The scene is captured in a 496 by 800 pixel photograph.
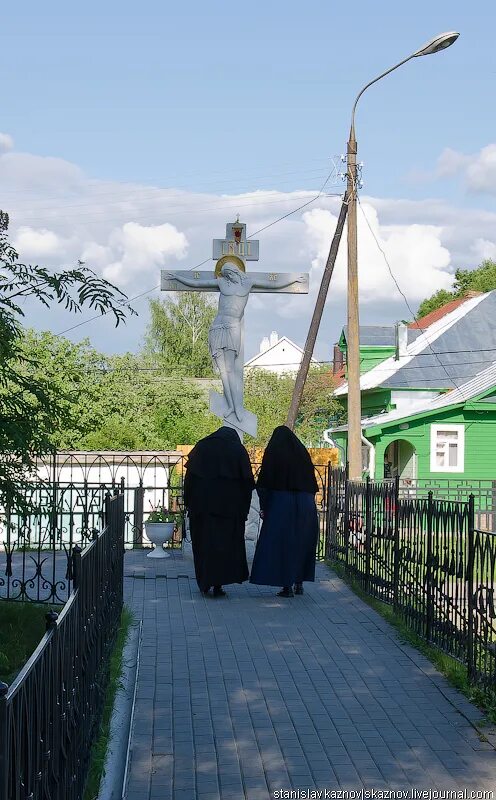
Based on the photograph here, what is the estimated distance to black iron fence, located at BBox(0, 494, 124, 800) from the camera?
2787 millimetres

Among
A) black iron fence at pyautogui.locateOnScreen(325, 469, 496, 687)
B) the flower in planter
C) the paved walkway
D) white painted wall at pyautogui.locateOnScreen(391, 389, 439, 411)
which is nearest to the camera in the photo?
the paved walkway

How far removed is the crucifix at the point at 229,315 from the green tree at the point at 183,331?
162ft

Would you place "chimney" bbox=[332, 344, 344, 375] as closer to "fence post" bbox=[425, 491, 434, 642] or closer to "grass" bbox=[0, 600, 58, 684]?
"grass" bbox=[0, 600, 58, 684]

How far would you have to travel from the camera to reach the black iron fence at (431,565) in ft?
23.1

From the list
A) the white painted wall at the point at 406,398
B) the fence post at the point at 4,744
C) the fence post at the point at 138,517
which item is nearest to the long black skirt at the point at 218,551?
the fence post at the point at 138,517

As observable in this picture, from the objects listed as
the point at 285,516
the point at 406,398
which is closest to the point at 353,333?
the point at 285,516

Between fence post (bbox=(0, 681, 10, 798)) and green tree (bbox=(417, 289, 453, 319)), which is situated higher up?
green tree (bbox=(417, 289, 453, 319))

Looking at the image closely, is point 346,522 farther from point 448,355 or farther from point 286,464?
point 448,355

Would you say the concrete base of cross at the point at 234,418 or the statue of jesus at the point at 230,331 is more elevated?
the statue of jesus at the point at 230,331

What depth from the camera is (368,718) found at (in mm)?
6520

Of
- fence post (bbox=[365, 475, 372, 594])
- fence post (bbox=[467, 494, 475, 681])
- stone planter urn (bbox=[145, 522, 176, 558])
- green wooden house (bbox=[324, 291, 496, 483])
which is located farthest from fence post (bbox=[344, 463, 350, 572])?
green wooden house (bbox=[324, 291, 496, 483])

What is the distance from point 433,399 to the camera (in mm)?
39812

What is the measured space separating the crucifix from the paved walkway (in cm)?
445

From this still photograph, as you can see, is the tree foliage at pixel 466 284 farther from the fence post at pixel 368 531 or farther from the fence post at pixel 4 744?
the fence post at pixel 4 744
